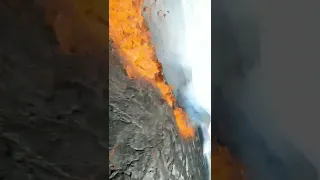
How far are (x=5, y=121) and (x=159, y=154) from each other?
0.43 m

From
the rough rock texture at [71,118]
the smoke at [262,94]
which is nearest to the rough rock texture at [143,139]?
the rough rock texture at [71,118]

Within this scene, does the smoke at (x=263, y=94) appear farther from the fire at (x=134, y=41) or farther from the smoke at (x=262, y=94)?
the fire at (x=134, y=41)

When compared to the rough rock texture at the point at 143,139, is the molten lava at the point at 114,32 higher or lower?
higher

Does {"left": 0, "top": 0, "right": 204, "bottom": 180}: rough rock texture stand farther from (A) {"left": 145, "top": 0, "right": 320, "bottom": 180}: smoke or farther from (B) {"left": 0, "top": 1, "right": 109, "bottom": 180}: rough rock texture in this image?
(A) {"left": 145, "top": 0, "right": 320, "bottom": 180}: smoke

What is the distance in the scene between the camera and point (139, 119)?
3.61 feet

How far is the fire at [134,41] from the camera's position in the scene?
42.3 inches

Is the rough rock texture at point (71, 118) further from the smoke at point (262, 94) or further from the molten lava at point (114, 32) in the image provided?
the smoke at point (262, 94)

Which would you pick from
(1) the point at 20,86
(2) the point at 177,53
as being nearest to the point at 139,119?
(2) the point at 177,53

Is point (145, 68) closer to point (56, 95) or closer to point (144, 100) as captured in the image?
point (144, 100)

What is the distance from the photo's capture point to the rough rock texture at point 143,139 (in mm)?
1068

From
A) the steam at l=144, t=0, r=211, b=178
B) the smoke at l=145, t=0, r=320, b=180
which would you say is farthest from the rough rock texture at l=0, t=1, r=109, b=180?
the smoke at l=145, t=0, r=320, b=180

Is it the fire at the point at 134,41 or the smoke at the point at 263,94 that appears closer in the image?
the smoke at the point at 263,94

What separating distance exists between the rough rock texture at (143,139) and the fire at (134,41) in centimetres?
3

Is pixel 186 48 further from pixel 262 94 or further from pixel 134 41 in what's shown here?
pixel 262 94
